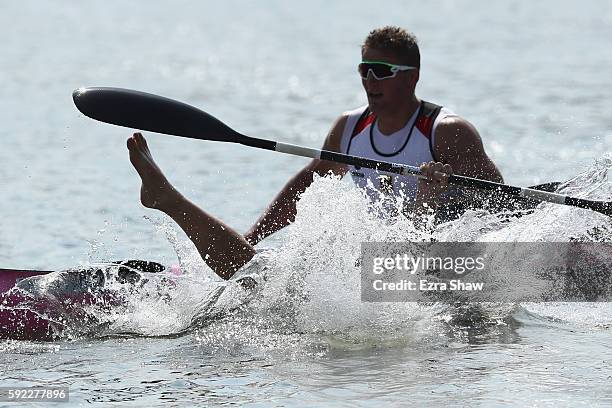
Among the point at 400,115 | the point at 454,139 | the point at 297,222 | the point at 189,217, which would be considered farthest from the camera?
the point at 400,115

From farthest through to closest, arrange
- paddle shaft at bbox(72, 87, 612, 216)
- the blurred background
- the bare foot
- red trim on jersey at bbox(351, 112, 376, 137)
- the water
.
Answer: the blurred background
red trim on jersey at bbox(351, 112, 376, 137)
paddle shaft at bbox(72, 87, 612, 216)
the bare foot
the water

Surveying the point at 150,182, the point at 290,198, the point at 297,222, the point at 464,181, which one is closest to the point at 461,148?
the point at 464,181

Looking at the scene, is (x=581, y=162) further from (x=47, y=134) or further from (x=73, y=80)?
(x=73, y=80)

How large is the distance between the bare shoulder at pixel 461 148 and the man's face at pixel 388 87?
303mm

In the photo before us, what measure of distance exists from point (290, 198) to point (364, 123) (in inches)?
26.7

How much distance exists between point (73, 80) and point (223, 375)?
13.3 m

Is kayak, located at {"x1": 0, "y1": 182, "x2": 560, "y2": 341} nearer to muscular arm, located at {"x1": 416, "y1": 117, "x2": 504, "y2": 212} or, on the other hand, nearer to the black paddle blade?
muscular arm, located at {"x1": 416, "y1": 117, "x2": 504, "y2": 212}

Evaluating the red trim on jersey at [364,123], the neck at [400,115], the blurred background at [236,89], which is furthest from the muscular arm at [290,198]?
the blurred background at [236,89]

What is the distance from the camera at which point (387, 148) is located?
7227 mm

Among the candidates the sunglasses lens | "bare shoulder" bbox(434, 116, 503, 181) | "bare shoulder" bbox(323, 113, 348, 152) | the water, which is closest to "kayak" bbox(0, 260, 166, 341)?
the water

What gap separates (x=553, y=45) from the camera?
22156mm

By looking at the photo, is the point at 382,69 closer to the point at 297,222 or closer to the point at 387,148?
the point at 387,148

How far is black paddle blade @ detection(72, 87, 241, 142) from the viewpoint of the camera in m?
7.07

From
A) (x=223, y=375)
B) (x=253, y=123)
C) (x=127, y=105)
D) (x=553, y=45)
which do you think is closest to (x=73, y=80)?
(x=253, y=123)
